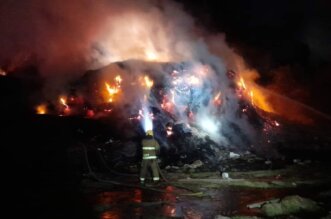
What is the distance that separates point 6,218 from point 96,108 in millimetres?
15830

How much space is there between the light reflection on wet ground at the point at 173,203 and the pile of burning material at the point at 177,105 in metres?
7.48

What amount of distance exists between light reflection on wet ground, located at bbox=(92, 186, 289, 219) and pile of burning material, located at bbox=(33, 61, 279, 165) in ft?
24.5

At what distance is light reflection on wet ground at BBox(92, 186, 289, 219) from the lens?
8.99 metres

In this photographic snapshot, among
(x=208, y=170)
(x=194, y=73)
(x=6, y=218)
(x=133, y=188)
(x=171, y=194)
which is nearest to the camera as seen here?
(x=6, y=218)

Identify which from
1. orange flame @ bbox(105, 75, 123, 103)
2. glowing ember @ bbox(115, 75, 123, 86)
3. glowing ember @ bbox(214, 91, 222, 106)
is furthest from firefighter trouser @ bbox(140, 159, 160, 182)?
glowing ember @ bbox(115, 75, 123, 86)

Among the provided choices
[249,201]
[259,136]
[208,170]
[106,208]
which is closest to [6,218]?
[106,208]

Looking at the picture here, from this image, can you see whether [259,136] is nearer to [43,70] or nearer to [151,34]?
[151,34]

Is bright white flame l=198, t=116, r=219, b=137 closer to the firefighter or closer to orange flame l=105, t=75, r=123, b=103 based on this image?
orange flame l=105, t=75, r=123, b=103

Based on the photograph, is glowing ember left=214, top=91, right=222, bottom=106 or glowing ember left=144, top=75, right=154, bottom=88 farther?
glowing ember left=144, top=75, right=154, bottom=88

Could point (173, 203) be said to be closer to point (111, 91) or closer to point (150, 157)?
point (150, 157)

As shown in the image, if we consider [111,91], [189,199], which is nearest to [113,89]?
[111,91]

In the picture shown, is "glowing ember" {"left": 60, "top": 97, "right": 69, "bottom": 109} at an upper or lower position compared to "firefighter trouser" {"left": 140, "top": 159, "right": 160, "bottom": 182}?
upper

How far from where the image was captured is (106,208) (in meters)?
9.64

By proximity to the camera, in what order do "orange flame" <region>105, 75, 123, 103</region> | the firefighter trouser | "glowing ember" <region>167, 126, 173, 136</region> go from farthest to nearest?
"orange flame" <region>105, 75, 123, 103</region>, "glowing ember" <region>167, 126, 173, 136</region>, the firefighter trouser
